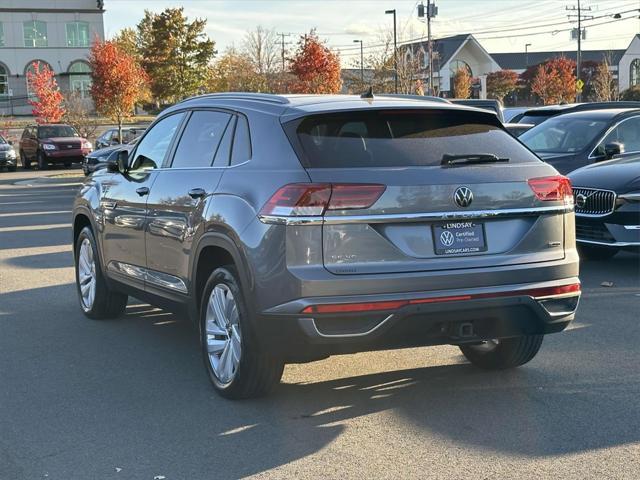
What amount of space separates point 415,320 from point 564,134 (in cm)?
875

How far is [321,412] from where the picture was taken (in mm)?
5293

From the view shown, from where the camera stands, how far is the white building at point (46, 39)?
239ft

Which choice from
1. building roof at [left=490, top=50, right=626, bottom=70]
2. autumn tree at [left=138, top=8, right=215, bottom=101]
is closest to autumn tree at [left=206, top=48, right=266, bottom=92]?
autumn tree at [left=138, top=8, right=215, bottom=101]

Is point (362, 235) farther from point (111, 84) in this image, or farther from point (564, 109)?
point (111, 84)

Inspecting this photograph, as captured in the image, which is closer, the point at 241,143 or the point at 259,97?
the point at 241,143

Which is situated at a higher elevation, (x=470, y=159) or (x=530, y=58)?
(x=530, y=58)

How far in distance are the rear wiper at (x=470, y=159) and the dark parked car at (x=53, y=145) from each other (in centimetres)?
3107

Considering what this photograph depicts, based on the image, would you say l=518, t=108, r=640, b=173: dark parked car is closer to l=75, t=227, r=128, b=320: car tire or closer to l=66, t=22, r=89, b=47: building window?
l=75, t=227, r=128, b=320: car tire

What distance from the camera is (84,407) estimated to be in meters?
5.47

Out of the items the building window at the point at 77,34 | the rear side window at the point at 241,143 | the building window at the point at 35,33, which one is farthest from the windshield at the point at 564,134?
the building window at the point at 35,33

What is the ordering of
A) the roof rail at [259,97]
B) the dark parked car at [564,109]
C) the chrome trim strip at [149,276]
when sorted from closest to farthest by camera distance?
the roof rail at [259,97], the chrome trim strip at [149,276], the dark parked car at [564,109]

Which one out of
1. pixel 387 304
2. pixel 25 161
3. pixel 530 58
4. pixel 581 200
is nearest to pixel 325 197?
pixel 387 304

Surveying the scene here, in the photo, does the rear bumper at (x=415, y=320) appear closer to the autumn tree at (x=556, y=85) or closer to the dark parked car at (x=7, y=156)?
the dark parked car at (x=7, y=156)

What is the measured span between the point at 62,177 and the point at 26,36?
152ft
